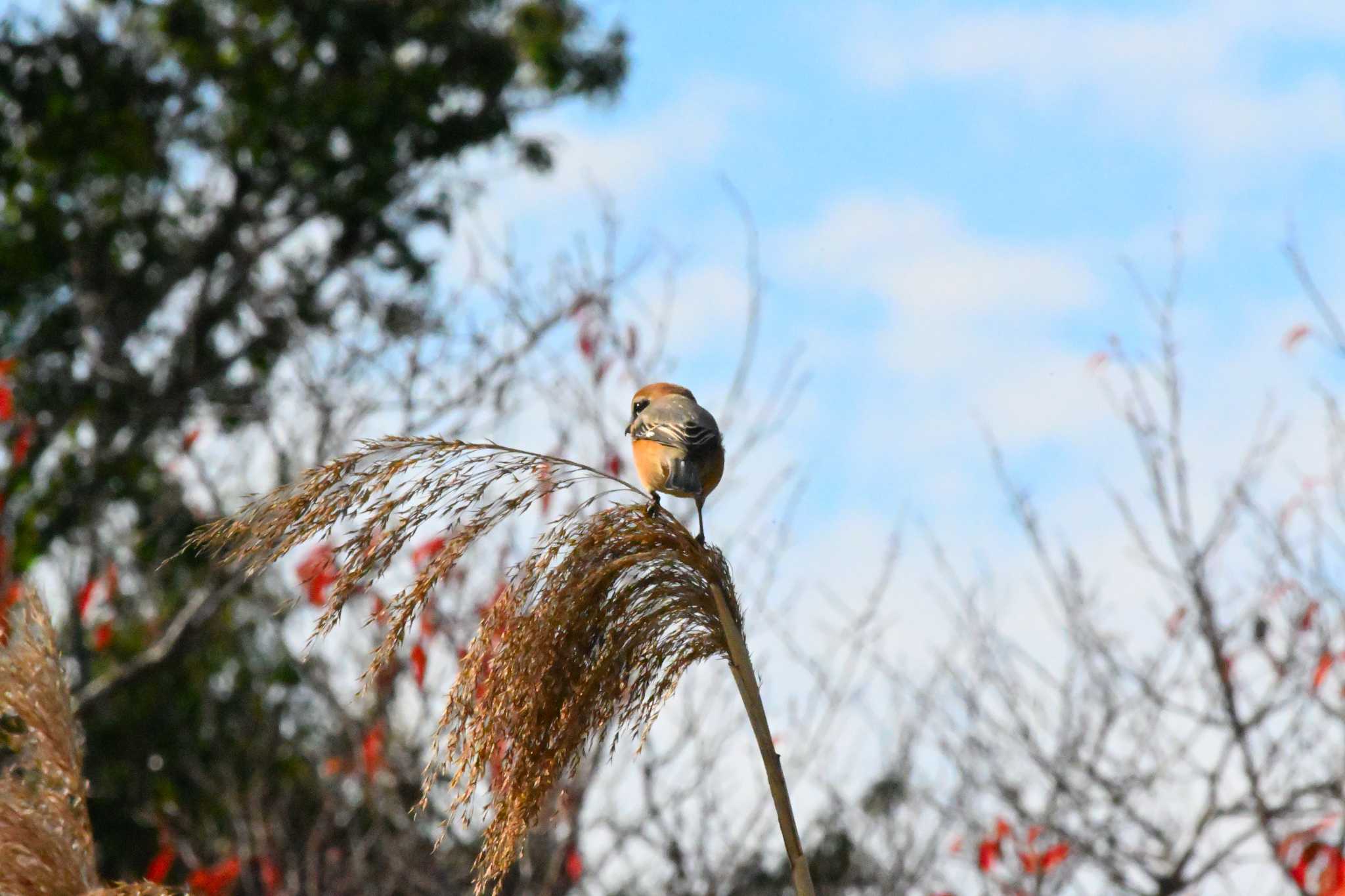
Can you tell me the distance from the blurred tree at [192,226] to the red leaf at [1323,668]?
657 cm

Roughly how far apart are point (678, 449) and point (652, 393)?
100 centimetres

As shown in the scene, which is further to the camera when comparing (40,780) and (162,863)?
(162,863)

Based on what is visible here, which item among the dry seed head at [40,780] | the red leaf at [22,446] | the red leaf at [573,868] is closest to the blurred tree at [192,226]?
the red leaf at [22,446]

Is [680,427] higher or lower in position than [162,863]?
lower

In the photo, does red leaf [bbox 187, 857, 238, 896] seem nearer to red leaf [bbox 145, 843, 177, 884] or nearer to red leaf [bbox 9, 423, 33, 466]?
red leaf [bbox 145, 843, 177, 884]

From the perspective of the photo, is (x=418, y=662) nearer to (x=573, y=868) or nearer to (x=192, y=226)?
(x=573, y=868)

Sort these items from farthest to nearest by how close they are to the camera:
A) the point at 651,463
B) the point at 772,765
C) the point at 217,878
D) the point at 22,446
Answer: the point at 22,446 → the point at 217,878 → the point at 651,463 → the point at 772,765

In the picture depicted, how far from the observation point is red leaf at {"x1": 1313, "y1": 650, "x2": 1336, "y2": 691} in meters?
7.59

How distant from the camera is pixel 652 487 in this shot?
4383 mm

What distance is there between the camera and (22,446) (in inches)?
484

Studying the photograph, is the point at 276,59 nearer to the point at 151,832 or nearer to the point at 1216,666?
the point at 151,832

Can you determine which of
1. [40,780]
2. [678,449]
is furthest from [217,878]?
[40,780]

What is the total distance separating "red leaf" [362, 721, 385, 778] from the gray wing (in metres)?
4.79

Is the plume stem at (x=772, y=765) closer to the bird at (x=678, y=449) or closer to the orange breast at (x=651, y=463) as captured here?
the bird at (x=678, y=449)
